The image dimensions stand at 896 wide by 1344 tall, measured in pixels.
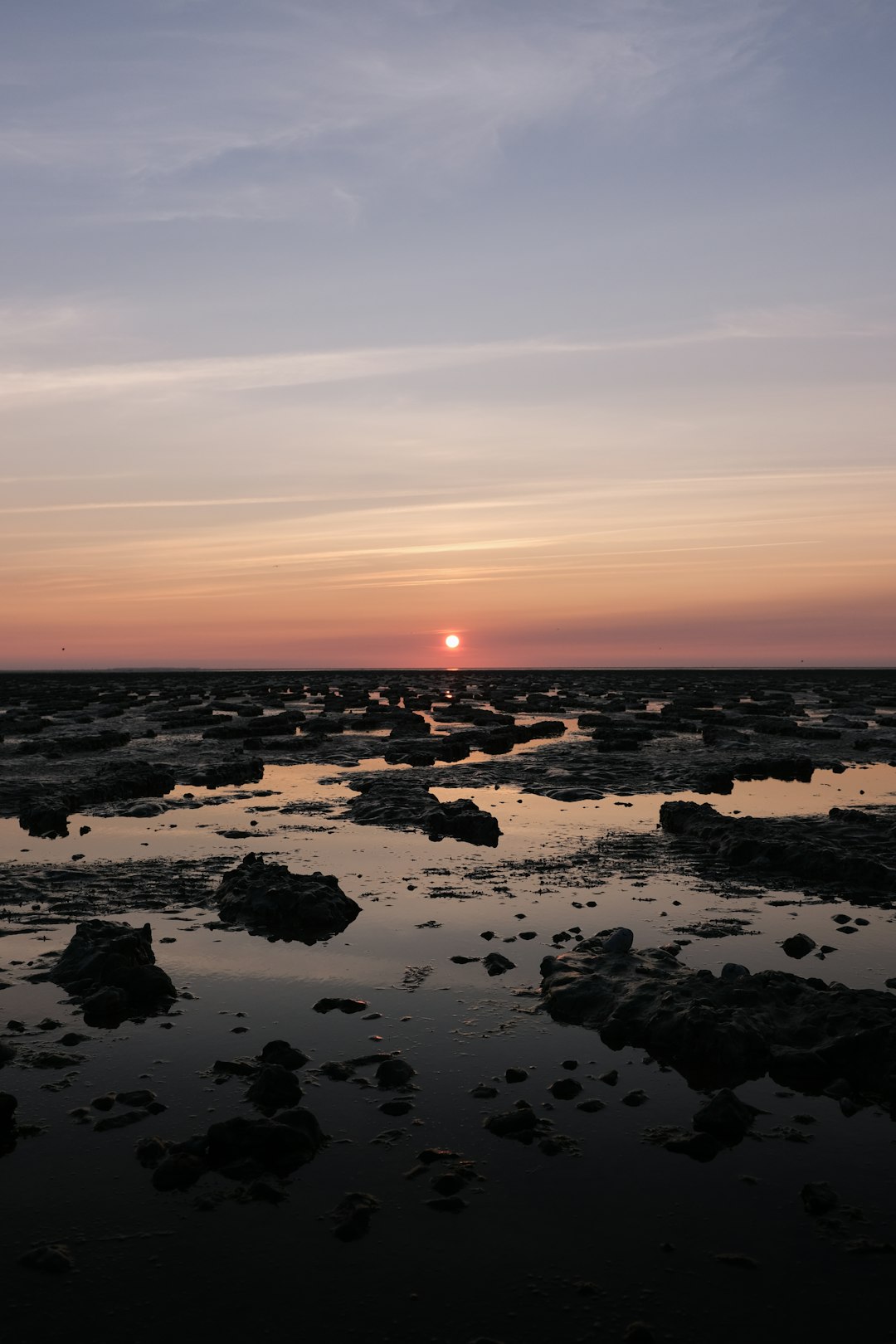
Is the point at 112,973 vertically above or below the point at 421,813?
above

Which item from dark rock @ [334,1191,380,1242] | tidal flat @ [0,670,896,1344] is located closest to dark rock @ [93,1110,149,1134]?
tidal flat @ [0,670,896,1344]

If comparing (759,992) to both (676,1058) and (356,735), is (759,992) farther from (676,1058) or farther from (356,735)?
(356,735)

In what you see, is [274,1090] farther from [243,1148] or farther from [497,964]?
[497,964]

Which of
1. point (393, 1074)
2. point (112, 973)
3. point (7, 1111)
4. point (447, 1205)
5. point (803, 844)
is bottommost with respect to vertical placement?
point (447, 1205)

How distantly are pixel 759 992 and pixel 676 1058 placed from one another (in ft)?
6.35

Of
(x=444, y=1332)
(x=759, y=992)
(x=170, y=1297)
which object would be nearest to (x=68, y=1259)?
(x=170, y=1297)

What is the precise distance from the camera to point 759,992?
12.9m

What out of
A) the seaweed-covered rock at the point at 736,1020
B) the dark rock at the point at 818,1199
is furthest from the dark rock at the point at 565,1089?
the dark rock at the point at 818,1199

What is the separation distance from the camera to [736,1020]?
11.9m

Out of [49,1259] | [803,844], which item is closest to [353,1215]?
[49,1259]

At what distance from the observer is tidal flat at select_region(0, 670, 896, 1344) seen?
7.49 metres

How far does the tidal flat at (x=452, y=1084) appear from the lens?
749 centimetres

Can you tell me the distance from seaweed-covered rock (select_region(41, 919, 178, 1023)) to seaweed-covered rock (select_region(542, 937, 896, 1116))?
5.96 meters

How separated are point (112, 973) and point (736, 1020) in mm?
9086
